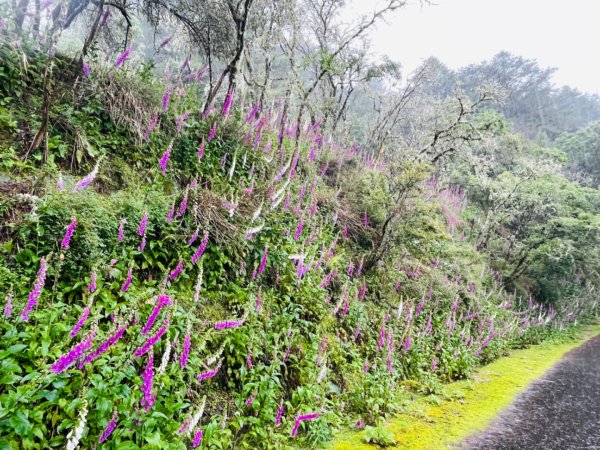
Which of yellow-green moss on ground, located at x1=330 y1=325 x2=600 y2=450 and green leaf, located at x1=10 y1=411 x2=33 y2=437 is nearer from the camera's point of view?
green leaf, located at x1=10 y1=411 x2=33 y2=437

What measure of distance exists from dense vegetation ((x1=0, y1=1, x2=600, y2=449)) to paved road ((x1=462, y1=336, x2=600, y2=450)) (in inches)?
45.5

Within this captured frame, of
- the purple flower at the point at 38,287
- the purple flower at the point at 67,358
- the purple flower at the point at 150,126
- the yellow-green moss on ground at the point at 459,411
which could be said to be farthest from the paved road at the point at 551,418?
the purple flower at the point at 150,126

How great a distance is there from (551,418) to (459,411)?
5.91 ft

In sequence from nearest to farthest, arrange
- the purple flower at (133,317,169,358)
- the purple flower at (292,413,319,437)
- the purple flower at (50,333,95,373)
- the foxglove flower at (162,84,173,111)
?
1. the purple flower at (50,333,95,373)
2. the purple flower at (133,317,169,358)
3. the purple flower at (292,413,319,437)
4. the foxglove flower at (162,84,173,111)

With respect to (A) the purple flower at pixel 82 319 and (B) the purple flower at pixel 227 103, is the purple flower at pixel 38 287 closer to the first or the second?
(A) the purple flower at pixel 82 319

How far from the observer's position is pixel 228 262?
4.89 meters

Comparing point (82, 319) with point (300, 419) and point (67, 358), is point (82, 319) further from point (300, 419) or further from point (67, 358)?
point (300, 419)

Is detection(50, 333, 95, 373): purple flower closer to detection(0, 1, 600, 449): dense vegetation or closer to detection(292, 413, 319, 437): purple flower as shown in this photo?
detection(0, 1, 600, 449): dense vegetation

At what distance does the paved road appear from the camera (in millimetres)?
5008

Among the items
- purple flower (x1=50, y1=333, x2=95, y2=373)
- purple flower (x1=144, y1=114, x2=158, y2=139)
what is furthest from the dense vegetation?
purple flower (x1=144, y1=114, x2=158, y2=139)

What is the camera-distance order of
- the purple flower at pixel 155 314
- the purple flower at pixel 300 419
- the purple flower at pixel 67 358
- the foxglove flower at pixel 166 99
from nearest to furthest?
the purple flower at pixel 67 358 → the purple flower at pixel 155 314 → the purple flower at pixel 300 419 → the foxglove flower at pixel 166 99

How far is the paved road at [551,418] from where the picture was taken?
5.01m

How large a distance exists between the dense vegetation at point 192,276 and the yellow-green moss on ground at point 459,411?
0.90 ft

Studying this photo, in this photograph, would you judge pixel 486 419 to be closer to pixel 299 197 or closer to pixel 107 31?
pixel 299 197
